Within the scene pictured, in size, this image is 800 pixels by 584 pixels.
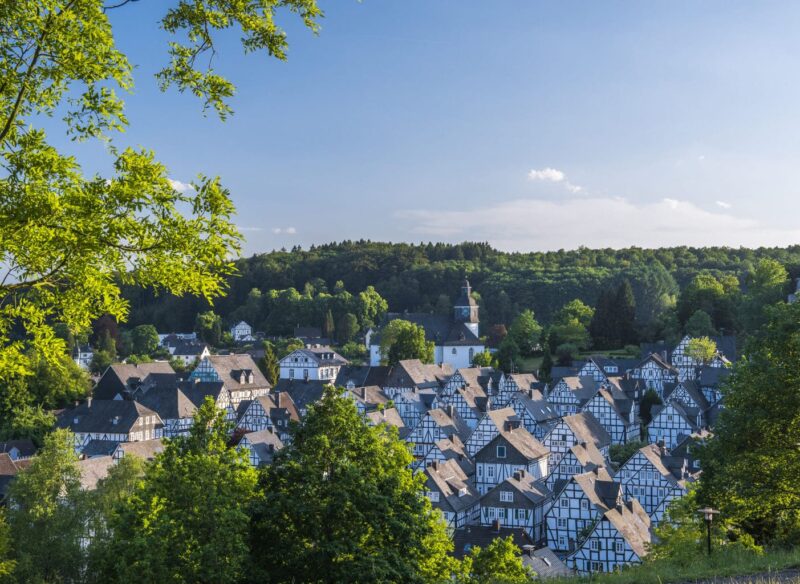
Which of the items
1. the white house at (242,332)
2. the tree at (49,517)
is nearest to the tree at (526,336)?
the white house at (242,332)

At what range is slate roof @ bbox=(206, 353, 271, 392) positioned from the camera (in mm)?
77375

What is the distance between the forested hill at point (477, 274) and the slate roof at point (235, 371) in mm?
45875

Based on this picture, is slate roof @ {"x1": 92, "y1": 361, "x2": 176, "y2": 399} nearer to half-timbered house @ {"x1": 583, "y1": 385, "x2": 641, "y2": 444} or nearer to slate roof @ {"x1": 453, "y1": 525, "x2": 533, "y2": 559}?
half-timbered house @ {"x1": 583, "y1": 385, "x2": 641, "y2": 444}

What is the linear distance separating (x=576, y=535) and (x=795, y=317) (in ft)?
71.5

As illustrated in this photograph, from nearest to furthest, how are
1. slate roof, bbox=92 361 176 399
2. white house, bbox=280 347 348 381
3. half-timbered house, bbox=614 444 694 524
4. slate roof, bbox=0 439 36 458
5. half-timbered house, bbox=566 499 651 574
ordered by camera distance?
half-timbered house, bbox=566 499 651 574
half-timbered house, bbox=614 444 694 524
slate roof, bbox=0 439 36 458
slate roof, bbox=92 361 176 399
white house, bbox=280 347 348 381

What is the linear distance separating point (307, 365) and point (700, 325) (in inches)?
1692

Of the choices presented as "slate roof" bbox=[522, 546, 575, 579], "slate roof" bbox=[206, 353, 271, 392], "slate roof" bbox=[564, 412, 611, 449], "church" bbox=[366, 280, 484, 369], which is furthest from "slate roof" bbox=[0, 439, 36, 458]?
"church" bbox=[366, 280, 484, 369]

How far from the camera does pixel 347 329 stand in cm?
12619

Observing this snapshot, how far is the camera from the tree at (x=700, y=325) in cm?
8500

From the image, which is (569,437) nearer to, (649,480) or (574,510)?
(649,480)

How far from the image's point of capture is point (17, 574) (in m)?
24.9

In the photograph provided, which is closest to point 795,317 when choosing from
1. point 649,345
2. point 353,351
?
point 649,345

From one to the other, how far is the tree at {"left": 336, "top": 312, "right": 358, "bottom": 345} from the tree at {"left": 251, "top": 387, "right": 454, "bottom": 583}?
107786 millimetres

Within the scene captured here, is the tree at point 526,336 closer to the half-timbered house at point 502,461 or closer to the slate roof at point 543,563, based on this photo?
the half-timbered house at point 502,461
